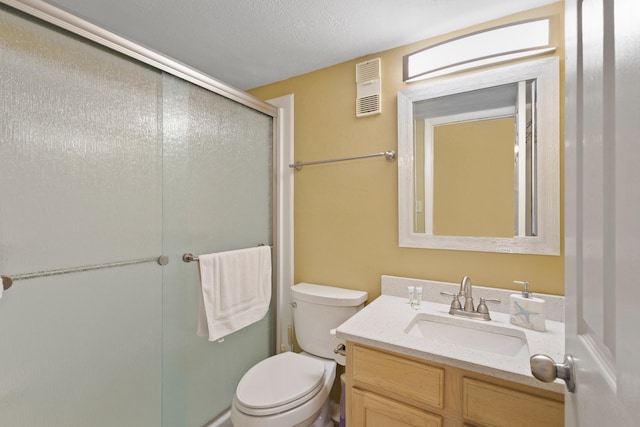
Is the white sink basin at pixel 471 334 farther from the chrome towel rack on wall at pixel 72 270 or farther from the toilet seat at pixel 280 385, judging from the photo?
the chrome towel rack on wall at pixel 72 270

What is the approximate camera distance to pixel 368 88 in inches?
63.5

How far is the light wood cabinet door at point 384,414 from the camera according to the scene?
38.0 inches

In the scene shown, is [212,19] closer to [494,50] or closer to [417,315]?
[494,50]

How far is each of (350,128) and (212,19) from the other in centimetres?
85

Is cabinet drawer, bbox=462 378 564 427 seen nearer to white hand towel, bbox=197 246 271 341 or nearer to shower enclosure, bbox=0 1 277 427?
white hand towel, bbox=197 246 271 341

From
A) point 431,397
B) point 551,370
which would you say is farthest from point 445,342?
point 551,370

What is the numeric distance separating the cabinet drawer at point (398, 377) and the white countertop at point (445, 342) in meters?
0.04

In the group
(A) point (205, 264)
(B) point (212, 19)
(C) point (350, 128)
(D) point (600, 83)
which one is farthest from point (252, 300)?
(D) point (600, 83)

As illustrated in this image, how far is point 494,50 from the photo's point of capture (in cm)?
129

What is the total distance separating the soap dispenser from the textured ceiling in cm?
122

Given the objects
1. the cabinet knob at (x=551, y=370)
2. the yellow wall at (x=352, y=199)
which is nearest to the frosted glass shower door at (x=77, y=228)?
the yellow wall at (x=352, y=199)

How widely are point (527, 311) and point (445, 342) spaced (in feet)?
1.23

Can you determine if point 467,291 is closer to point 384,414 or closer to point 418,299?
point 418,299

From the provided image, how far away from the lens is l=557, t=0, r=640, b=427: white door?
32 cm
